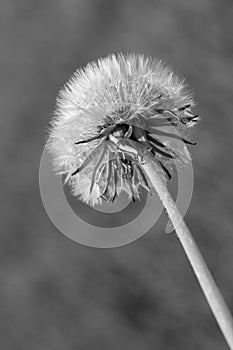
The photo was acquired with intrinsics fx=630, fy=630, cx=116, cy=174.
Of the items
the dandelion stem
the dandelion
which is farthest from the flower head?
the dandelion stem

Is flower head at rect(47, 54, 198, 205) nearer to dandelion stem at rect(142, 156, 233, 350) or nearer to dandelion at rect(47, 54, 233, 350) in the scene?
dandelion at rect(47, 54, 233, 350)

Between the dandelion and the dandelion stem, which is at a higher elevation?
the dandelion

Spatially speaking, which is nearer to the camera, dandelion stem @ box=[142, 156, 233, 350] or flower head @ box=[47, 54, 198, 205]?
dandelion stem @ box=[142, 156, 233, 350]

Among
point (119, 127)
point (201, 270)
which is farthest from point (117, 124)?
point (201, 270)

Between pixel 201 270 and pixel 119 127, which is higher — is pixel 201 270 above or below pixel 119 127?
below

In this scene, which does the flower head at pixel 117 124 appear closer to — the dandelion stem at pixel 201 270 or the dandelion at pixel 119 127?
the dandelion at pixel 119 127

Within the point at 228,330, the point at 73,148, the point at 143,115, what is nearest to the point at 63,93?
the point at 73,148

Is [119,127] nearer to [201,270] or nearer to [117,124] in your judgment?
[117,124]
